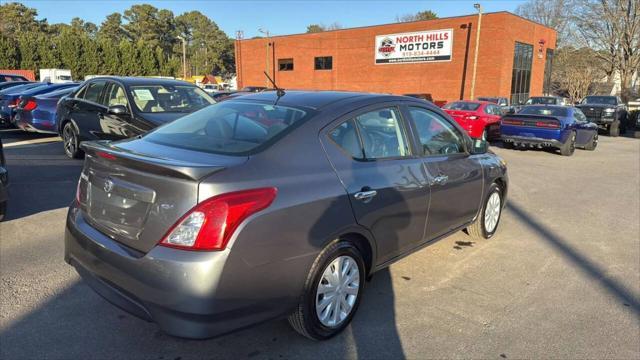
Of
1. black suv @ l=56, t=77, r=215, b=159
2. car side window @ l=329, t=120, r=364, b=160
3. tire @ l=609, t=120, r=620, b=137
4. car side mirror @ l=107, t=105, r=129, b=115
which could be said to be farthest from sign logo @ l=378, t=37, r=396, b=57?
car side window @ l=329, t=120, r=364, b=160

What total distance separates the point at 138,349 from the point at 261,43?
47.2m

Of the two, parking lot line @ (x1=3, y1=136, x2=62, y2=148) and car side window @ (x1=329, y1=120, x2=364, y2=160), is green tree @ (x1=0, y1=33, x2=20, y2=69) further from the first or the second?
car side window @ (x1=329, y1=120, x2=364, y2=160)

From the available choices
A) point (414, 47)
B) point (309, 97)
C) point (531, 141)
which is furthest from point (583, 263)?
point (414, 47)

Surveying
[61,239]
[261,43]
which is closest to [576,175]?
[61,239]

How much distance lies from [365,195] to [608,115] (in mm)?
22215

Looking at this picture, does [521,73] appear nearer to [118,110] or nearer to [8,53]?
[118,110]

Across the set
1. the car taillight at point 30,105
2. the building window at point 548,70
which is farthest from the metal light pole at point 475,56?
the car taillight at point 30,105

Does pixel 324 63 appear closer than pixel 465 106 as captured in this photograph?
No

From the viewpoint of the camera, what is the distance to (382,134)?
355cm

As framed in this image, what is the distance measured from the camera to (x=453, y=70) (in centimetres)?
3431

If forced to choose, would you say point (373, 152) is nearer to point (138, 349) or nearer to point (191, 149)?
point (191, 149)

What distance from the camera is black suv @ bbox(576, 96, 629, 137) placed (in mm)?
20797

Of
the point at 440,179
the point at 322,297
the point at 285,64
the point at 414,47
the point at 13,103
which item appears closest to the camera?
the point at 322,297

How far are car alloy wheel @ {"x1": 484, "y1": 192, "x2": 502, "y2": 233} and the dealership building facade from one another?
97.8 ft
